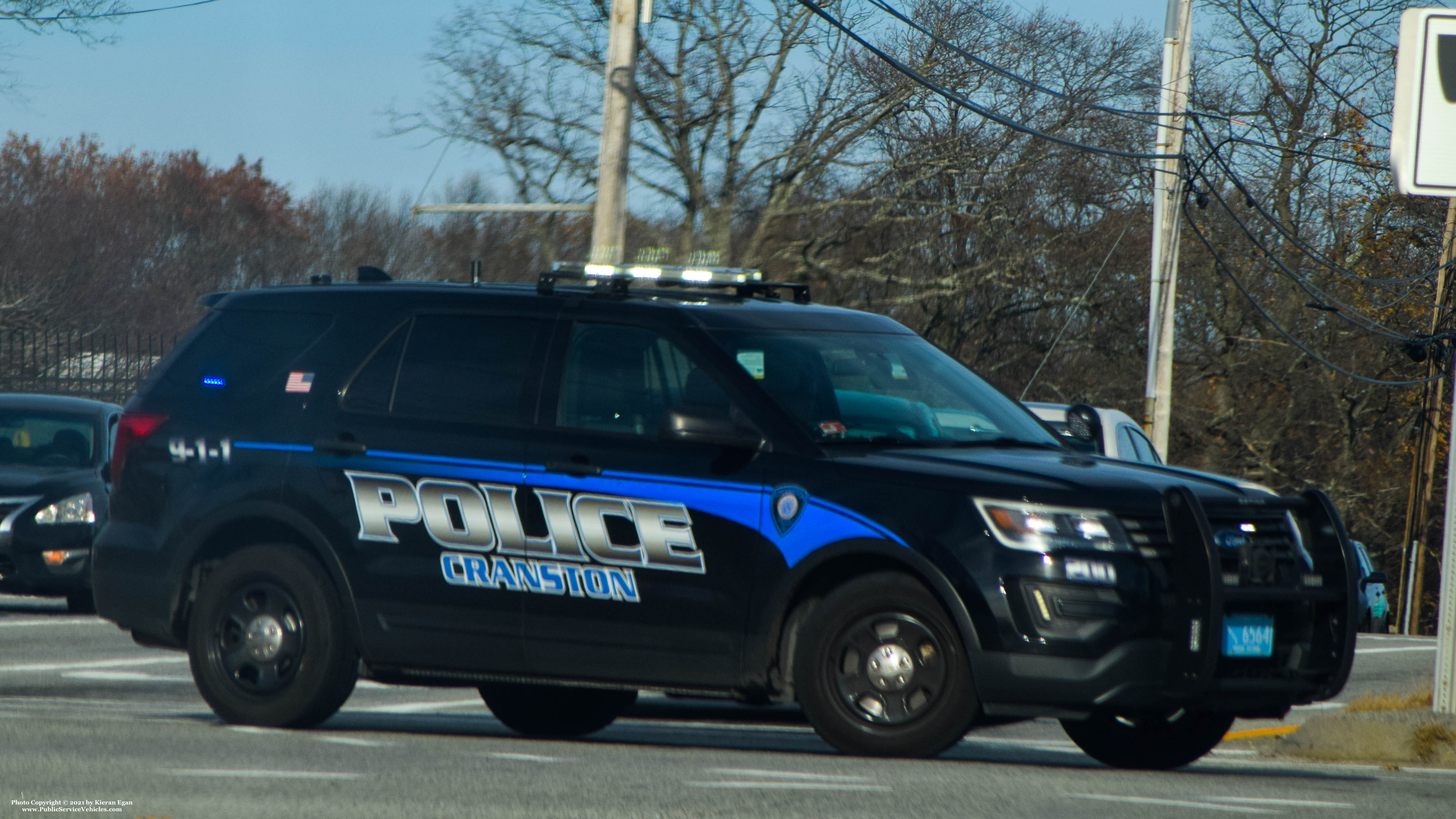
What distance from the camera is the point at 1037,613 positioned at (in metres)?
6.41

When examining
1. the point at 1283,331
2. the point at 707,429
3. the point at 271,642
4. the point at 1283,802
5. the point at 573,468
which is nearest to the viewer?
the point at 1283,802

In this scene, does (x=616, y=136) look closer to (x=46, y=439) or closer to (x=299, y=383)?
(x=46, y=439)

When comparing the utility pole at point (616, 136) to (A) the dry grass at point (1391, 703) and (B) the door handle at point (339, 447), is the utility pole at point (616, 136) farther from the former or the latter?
(B) the door handle at point (339, 447)

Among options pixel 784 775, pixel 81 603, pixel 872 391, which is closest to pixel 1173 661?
pixel 784 775

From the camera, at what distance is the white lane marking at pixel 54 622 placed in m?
13.8

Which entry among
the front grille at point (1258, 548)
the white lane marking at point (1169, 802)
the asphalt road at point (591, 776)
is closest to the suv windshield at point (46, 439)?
the asphalt road at point (591, 776)

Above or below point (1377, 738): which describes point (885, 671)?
above

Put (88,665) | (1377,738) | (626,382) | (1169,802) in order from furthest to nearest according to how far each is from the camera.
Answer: (88,665) < (1377,738) < (626,382) < (1169,802)

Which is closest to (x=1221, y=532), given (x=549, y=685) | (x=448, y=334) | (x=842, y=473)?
(x=842, y=473)

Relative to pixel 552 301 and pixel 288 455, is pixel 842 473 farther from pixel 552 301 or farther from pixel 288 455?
pixel 288 455

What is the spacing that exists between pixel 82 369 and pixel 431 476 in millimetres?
25170

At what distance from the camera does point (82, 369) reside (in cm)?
3081

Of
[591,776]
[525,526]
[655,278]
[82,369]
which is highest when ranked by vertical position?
[655,278]

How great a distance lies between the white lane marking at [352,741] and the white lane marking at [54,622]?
6.80 meters
